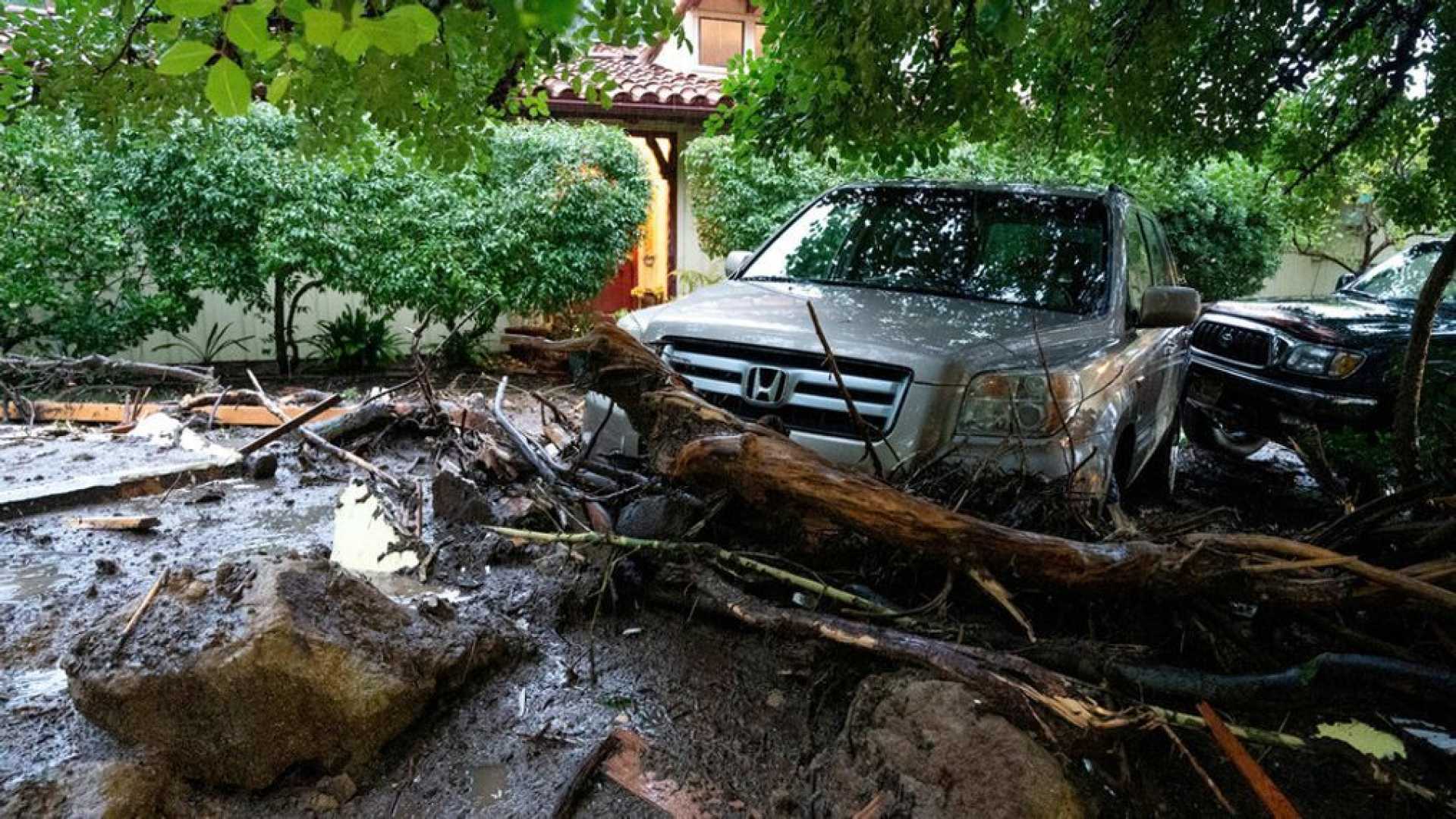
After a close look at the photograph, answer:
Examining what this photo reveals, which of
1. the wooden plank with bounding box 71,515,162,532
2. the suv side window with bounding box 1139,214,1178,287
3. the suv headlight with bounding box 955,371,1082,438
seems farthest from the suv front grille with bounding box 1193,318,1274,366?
the wooden plank with bounding box 71,515,162,532

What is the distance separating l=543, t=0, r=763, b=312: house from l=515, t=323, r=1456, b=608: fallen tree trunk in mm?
8376

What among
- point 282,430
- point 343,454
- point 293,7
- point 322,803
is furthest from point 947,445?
point 282,430

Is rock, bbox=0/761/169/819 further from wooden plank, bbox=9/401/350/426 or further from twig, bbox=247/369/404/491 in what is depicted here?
wooden plank, bbox=9/401/350/426

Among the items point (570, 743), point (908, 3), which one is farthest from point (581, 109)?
point (570, 743)

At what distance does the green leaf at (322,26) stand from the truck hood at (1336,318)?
678cm

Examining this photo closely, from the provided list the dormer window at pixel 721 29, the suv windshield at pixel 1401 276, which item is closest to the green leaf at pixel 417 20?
the suv windshield at pixel 1401 276

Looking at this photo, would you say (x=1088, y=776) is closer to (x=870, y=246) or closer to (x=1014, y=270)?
(x=1014, y=270)

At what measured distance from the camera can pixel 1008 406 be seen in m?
3.48

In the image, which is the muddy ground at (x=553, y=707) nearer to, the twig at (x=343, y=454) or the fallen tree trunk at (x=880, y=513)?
the fallen tree trunk at (x=880, y=513)

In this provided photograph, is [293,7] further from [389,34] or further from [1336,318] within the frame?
[1336,318]

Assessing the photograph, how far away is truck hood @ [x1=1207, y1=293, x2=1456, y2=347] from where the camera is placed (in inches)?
244

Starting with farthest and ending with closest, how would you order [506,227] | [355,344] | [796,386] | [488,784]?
[355,344], [506,227], [796,386], [488,784]

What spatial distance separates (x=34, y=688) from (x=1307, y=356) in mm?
7834

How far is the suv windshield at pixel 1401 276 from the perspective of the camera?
24.8ft
